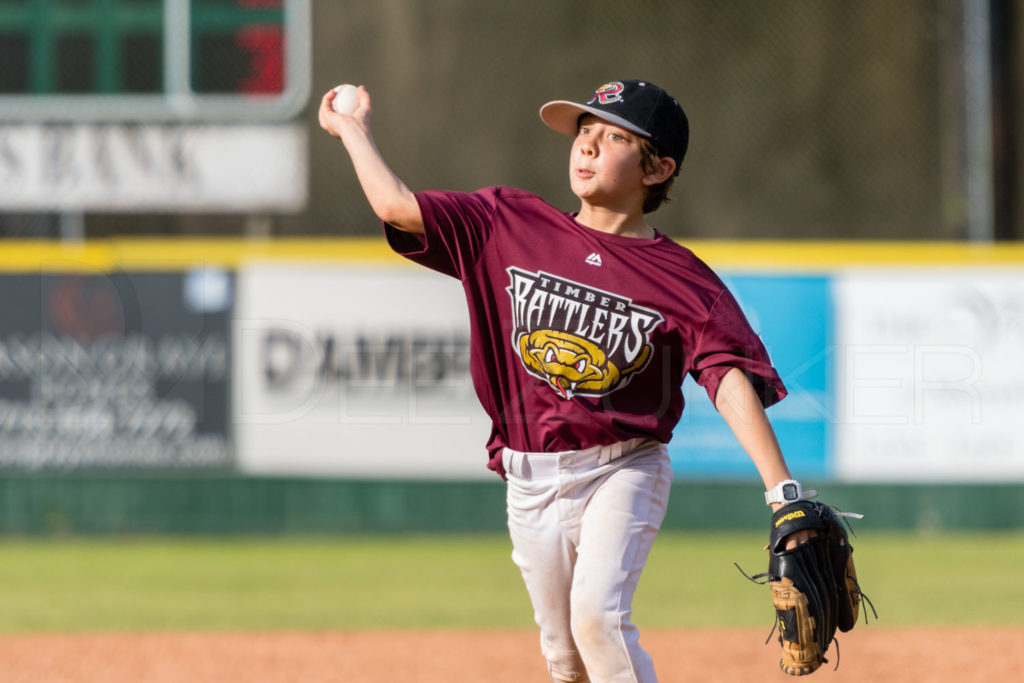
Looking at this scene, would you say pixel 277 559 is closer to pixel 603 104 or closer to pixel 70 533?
pixel 70 533

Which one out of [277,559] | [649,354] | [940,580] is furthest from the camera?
[277,559]

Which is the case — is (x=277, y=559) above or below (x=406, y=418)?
below

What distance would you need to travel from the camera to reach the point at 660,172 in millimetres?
2953

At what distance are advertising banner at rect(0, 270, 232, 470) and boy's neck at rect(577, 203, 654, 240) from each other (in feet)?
17.3

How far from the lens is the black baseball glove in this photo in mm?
2609

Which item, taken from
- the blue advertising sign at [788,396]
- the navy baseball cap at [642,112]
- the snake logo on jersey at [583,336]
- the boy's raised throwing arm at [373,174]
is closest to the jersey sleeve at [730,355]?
the snake logo on jersey at [583,336]

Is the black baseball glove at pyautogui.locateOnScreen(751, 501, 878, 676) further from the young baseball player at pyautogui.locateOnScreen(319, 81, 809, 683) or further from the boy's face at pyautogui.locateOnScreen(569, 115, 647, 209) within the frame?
the boy's face at pyautogui.locateOnScreen(569, 115, 647, 209)

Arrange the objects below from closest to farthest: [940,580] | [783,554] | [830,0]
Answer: [783,554] < [940,580] < [830,0]

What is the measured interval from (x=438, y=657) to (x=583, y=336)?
2384 millimetres

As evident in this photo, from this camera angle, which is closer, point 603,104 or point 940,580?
point 603,104

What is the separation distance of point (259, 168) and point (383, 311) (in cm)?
Answer: 231

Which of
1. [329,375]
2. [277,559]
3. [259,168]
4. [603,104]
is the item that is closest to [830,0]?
[259,168]

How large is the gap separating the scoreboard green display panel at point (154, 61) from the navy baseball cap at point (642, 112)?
23.0 feet

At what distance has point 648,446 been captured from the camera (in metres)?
2.95
